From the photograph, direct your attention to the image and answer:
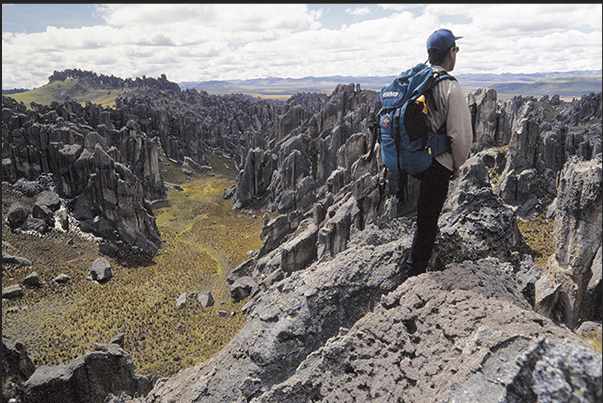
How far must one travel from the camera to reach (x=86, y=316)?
2783 centimetres

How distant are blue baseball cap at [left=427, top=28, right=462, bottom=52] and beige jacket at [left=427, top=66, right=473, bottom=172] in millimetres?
770

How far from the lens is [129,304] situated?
1204 inches

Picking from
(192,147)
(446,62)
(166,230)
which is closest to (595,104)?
(192,147)

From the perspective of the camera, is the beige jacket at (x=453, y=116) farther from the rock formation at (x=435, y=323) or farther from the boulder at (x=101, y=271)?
the boulder at (x=101, y=271)

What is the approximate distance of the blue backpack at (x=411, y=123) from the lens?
18.4ft

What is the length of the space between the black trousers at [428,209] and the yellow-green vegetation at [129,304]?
21166 millimetres

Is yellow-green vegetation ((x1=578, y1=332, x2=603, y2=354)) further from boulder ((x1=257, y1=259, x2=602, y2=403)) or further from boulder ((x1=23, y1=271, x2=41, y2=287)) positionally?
boulder ((x1=23, y1=271, x2=41, y2=287))

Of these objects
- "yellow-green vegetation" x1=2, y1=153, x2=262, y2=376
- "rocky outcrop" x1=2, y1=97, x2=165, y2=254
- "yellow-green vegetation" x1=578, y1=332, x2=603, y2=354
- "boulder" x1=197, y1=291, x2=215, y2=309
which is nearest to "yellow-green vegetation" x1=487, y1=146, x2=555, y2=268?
"yellow-green vegetation" x1=2, y1=153, x2=262, y2=376

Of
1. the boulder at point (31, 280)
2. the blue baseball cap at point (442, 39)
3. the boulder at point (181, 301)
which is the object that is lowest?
the boulder at point (181, 301)

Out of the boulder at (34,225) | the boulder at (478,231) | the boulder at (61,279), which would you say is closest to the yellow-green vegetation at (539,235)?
the boulder at (478,231)

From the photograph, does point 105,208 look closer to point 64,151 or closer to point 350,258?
point 64,151

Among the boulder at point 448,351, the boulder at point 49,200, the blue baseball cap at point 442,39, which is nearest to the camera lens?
the boulder at point 448,351

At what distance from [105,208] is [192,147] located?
2613 inches

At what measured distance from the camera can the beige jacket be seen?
5532 mm
